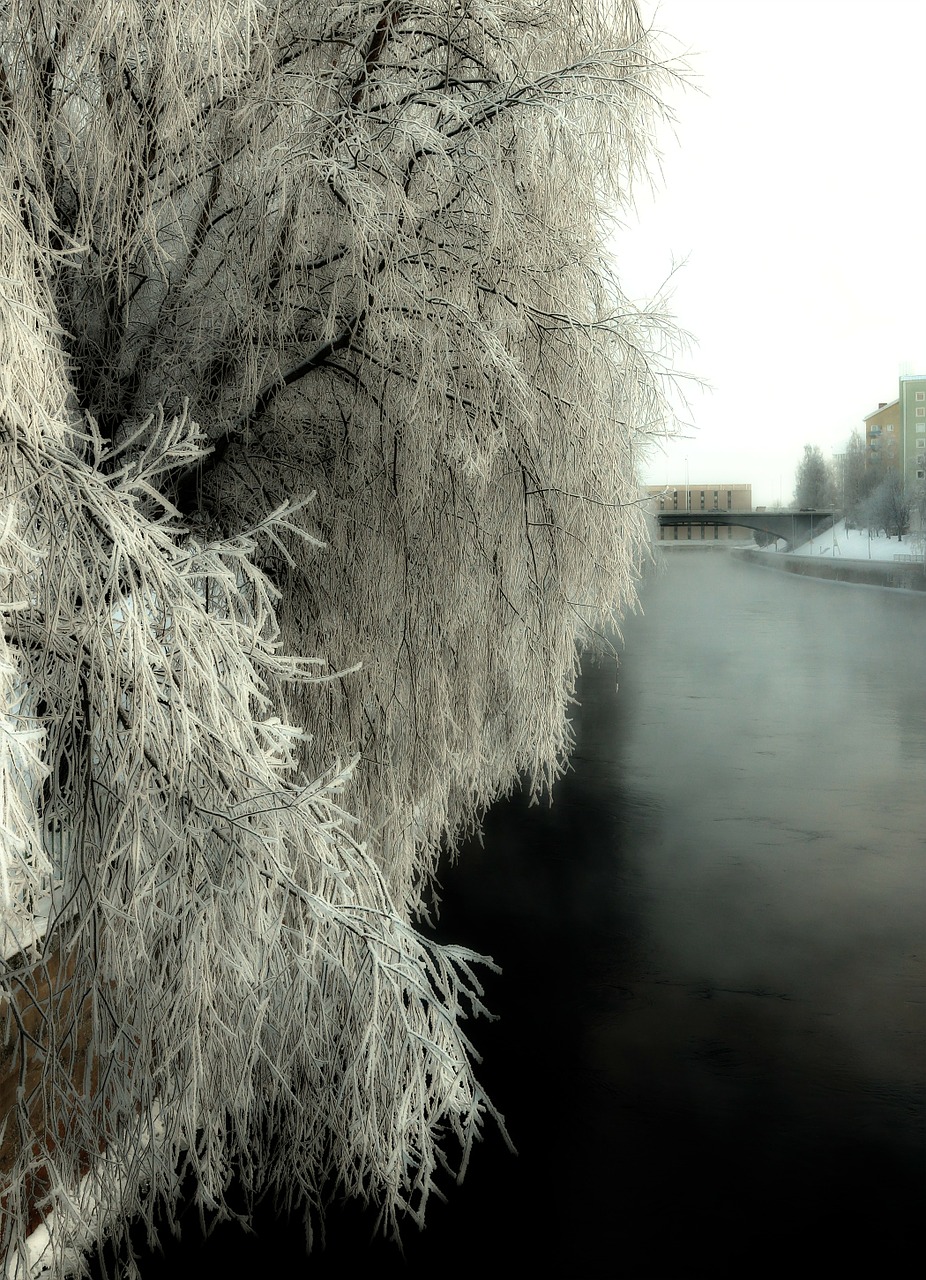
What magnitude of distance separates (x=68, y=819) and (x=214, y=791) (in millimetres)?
314

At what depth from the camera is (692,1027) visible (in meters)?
7.74

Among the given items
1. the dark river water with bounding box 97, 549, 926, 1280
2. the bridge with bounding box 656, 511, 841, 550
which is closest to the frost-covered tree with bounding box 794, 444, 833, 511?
the bridge with bounding box 656, 511, 841, 550

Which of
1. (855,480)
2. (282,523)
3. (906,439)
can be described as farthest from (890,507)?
(282,523)

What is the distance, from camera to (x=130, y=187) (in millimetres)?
3145

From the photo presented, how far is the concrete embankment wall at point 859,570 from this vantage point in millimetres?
38669

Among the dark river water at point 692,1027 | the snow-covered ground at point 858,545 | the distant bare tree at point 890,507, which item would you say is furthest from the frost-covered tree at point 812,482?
the dark river water at point 692,1027

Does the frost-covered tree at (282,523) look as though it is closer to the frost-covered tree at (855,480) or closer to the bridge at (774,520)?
the bridge at (774,520)

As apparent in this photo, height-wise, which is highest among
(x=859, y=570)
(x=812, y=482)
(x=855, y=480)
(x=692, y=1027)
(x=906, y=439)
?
→ (x=906, y=439)

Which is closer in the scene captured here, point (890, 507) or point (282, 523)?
point (282, 523)

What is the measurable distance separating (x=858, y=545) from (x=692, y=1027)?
123 feet

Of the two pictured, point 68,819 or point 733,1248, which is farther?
point 733,1248

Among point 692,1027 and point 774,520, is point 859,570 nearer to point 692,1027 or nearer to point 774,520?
point 774,520

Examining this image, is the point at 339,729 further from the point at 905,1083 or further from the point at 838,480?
the point at 838,480

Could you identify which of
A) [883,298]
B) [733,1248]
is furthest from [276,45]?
[883,298]
